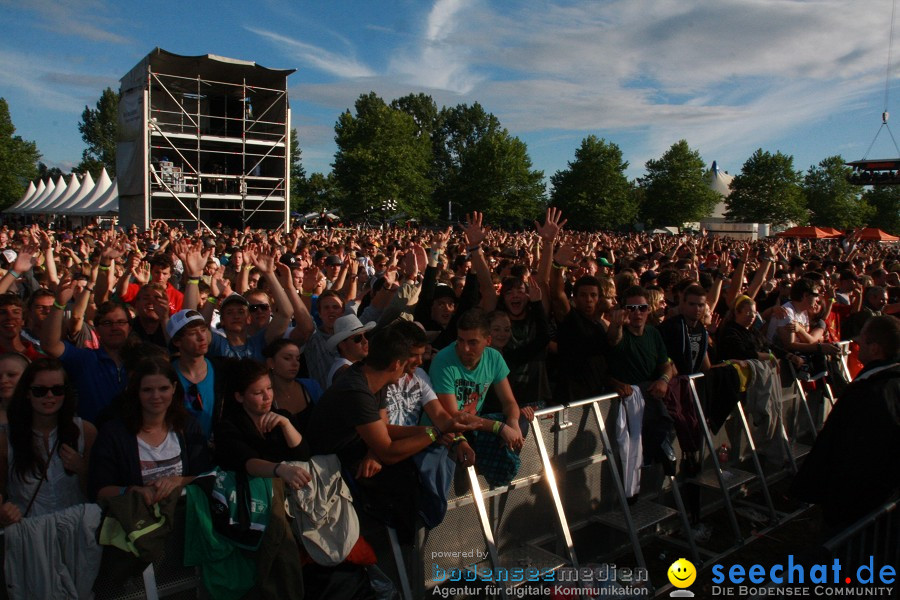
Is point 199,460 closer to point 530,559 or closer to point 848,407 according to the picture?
point 530,559

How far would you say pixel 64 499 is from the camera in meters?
2.93

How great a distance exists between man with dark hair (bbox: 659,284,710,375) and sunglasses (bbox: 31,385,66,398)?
14.4 ft

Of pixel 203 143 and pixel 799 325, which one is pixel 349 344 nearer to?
pixel 799 325

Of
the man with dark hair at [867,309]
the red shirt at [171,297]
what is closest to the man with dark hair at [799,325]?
the man with dark hair at [867,309]

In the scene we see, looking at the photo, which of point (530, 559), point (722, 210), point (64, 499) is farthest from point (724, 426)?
point (722, 210)

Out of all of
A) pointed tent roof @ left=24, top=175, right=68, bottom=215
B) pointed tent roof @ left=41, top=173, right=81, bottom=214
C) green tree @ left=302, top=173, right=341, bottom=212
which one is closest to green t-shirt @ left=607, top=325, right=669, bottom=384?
pointed tent roof @ left=41, top=173, right=81, bottom=214

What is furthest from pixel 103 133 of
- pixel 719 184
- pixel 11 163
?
pixel 719 184

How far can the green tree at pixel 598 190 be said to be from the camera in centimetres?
5812

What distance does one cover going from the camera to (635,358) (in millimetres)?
4777

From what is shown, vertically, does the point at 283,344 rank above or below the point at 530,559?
above

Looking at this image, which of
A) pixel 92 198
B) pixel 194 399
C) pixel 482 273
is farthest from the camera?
pixel 92 198

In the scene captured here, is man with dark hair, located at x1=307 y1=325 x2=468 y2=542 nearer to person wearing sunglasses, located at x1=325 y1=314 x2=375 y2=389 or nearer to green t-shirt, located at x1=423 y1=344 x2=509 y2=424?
green t-shirt, located at x1=423 y1=344 x2=509 y2=424

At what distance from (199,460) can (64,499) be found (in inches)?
24.2

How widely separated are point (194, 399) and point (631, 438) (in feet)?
10.2
